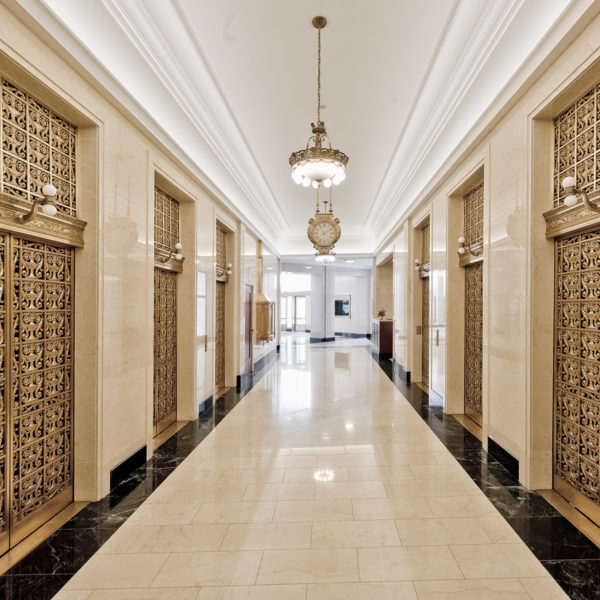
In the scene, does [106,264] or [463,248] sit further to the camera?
[463,248]

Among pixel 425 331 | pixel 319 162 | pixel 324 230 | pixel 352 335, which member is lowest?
pixel 352 335

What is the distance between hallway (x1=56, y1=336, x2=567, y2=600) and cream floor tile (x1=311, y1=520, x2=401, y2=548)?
1cm

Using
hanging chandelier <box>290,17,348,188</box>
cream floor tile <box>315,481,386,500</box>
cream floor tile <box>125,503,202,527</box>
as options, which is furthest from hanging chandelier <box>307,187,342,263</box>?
cream floor tile <box>125,503,202,527</box>

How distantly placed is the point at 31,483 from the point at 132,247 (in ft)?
6.73

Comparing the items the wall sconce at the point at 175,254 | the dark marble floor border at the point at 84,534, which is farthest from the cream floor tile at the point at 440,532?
the wall sconce at the point at 175,254

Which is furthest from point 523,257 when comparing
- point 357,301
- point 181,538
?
point 357,301

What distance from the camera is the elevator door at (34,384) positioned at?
2.38m

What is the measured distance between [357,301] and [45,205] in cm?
1904

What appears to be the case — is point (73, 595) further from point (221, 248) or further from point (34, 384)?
point (221, 248)

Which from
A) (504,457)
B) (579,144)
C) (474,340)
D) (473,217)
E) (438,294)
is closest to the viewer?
(579,144)

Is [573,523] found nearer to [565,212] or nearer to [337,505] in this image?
[337,505]

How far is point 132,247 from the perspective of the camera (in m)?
3.54

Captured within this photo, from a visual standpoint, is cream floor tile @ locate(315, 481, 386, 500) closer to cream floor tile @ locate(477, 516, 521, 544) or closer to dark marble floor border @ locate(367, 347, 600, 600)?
cream floor tile @ locate(477, 516, 521, 544)

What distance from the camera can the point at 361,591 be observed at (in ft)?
6.74
